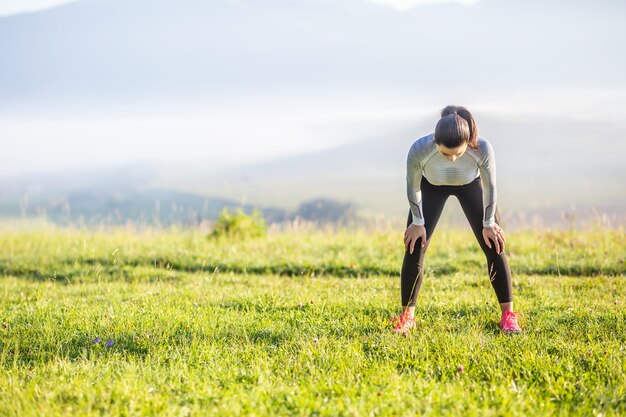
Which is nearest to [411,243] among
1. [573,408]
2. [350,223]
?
[573,408]

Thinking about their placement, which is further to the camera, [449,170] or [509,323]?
[509,323]

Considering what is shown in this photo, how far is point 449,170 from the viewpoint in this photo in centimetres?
558

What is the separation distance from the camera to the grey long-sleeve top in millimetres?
5504

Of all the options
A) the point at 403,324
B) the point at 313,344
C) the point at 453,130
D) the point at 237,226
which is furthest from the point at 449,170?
the point at 237,226

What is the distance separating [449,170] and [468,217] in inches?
23.2

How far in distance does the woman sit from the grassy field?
46 centimetres

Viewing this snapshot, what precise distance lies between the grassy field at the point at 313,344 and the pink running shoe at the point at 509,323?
123 mm

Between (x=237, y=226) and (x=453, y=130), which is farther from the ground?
(x=453, y=130)

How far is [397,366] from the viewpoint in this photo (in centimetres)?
507

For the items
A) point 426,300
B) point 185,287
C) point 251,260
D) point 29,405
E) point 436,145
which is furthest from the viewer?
point 251,260

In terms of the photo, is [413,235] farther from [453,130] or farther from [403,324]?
[453,130]

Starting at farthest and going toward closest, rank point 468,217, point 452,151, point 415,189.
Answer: point 468,217 < point 415,189 < point 452,151

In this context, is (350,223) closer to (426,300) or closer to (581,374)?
(426,300)

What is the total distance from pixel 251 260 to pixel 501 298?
5707 millimetres
